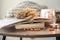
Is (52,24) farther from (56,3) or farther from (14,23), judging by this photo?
(56,3)

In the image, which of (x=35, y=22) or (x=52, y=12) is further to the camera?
(x=52, y=12)

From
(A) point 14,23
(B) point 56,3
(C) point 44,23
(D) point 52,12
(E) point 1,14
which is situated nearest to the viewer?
(A) point 14,23

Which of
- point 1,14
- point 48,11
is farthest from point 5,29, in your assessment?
point 1,14

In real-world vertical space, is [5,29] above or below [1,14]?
below

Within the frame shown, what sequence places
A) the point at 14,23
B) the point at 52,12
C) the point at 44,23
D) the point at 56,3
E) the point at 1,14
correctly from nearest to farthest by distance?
the point at 14,23
the point at 44,23
the point at 52,12
the point at 56,3
the point at 1,14

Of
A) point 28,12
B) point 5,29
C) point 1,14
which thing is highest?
point 1,14

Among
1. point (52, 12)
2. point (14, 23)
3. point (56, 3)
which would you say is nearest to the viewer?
point (14, 23)

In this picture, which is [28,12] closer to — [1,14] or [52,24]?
[52,24]

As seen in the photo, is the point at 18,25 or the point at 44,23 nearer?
the point at 18,25

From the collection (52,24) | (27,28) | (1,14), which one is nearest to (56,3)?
(1,14)
